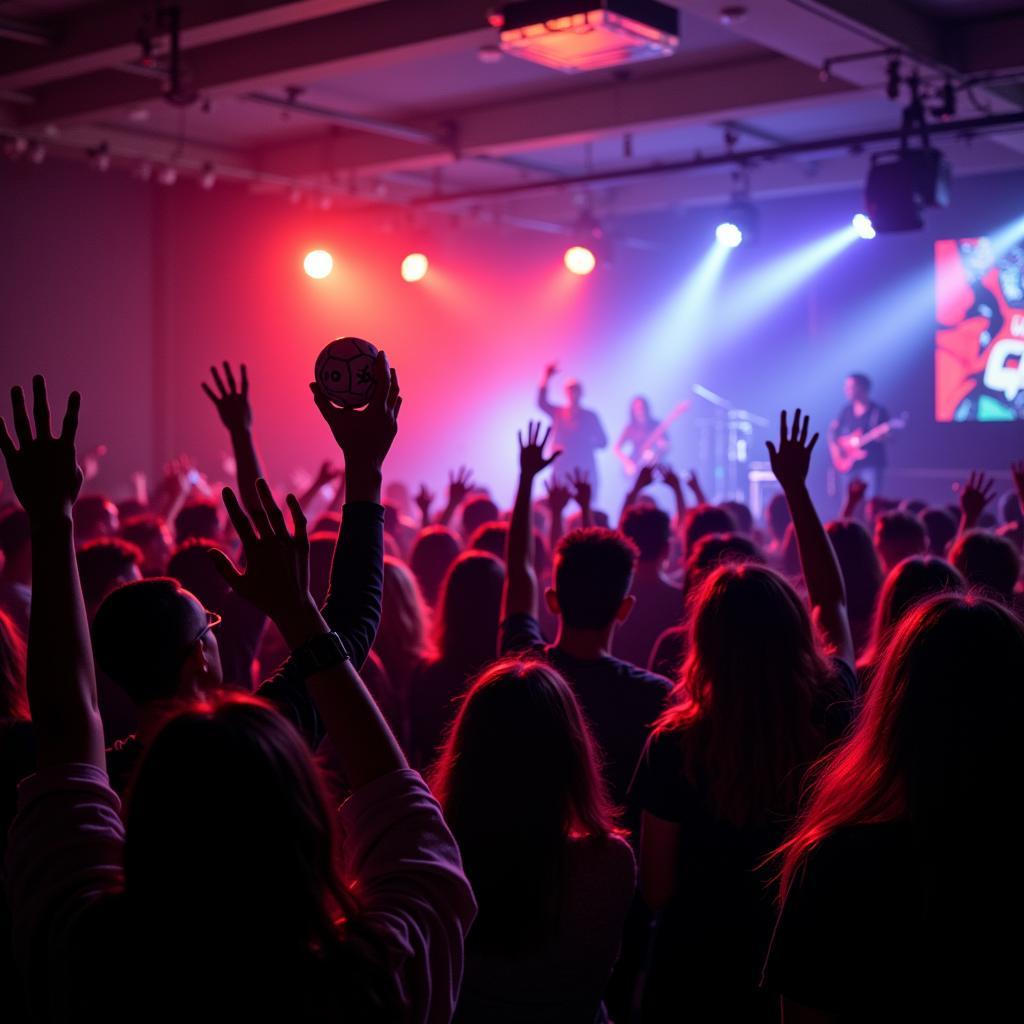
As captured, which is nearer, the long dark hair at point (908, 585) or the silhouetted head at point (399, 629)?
the long dark hair at point (908, 585)

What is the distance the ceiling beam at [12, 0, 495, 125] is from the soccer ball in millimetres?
5131

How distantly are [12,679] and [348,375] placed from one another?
873 millimetres

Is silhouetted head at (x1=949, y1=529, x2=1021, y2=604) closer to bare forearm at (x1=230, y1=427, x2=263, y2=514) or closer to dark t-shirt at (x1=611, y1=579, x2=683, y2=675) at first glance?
dark t-shirt at (x1=611, y1=579, x2=683, y2=675)

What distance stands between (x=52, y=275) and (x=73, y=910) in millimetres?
10029

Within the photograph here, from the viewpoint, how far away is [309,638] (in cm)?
130

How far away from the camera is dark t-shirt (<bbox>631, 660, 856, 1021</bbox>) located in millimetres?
2055

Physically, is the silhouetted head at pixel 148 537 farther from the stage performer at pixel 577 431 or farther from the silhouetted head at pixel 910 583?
the stage performer at pixel 577 431

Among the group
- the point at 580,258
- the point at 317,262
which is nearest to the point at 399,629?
the point at 317,262

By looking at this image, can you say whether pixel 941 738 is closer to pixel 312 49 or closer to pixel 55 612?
pixel 55 612

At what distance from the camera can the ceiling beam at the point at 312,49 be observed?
670cm

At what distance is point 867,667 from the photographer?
297cm

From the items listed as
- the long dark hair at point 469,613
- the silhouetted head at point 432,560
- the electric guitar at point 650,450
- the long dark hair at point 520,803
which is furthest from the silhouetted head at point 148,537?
the electric guitar at point 650,450

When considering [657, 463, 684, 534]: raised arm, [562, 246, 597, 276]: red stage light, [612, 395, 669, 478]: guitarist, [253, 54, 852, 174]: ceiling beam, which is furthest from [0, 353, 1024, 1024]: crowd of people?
[612, 395, 669, 478]: guitarist

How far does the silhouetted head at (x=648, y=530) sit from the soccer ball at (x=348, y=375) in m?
2.11
